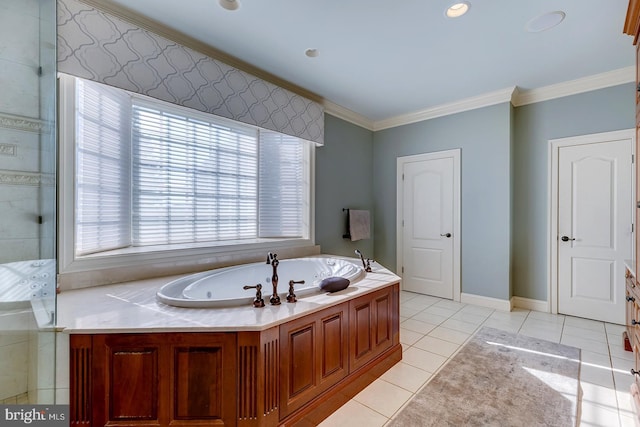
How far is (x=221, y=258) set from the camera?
8.56 feet

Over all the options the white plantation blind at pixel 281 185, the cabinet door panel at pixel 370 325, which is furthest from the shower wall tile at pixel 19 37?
the cabinet door panel at pixel 370 325

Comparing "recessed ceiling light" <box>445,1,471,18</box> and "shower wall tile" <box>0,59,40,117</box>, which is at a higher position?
"recessed ceiling light" <box>445,1,471,18</box>

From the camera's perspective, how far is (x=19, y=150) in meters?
1.46

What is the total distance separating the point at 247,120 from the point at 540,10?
2.39 metres

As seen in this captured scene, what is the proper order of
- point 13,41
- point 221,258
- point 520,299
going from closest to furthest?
point 13,41 → point 221,258 → point 520,299

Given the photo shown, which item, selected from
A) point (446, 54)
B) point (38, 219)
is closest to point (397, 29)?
point (446, 54)

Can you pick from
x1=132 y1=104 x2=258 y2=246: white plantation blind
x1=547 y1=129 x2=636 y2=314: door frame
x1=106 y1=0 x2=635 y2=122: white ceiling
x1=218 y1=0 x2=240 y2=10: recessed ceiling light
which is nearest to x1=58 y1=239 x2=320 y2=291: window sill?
x1=132 y1=104 x2=258 y2=246: white plantation blind

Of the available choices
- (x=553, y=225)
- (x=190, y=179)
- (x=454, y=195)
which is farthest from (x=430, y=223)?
(x=190, y=179)

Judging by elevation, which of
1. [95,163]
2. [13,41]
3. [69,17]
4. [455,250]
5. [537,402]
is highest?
[69,17]

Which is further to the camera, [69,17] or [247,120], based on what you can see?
[247,120]

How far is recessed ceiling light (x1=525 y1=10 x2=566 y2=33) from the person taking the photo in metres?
1.98

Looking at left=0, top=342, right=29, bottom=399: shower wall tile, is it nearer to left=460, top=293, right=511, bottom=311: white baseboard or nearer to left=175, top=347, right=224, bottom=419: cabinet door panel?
left=175, top=347, right=224, bottom=419: cabinet door panel

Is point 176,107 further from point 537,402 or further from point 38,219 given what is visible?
point 537,402

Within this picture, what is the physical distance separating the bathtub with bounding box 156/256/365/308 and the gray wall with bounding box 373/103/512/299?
6.06ft
